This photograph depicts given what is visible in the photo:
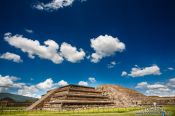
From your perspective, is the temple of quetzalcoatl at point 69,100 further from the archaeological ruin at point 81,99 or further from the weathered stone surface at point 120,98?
the weathered stone surface at point 120,98

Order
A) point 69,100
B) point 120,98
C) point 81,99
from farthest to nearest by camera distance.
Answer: point 120,98 → point 81,99 → point 69,100

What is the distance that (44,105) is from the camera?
238 feet

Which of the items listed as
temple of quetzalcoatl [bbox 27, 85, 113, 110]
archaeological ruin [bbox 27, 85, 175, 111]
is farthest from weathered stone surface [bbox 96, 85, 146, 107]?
temple of quetzalcoatl [bbox 27, 85, 113, 110]

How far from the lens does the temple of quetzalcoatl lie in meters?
65.0

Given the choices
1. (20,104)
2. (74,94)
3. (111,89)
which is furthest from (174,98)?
(20,104)

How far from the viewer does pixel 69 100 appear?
67.1 metres

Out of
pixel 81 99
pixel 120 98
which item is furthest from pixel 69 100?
pixel 120 98

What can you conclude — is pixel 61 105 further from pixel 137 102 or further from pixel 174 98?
pixel 174 98

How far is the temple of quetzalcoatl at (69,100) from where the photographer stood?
213 ft

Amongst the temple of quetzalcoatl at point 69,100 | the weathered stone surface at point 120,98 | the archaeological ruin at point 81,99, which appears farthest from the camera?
the weathered stone surface at point 120,98

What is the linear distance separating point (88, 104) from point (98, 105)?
232 inches

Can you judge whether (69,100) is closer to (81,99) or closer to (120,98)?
(81,99)

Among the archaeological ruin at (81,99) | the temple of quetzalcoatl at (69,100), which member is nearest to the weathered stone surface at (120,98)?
the archaeological ruin at (81,99)

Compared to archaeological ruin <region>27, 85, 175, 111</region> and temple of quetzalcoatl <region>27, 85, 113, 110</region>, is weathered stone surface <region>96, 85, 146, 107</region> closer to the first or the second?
archaeological ruin <region>27, 85, 175, 111</region>
